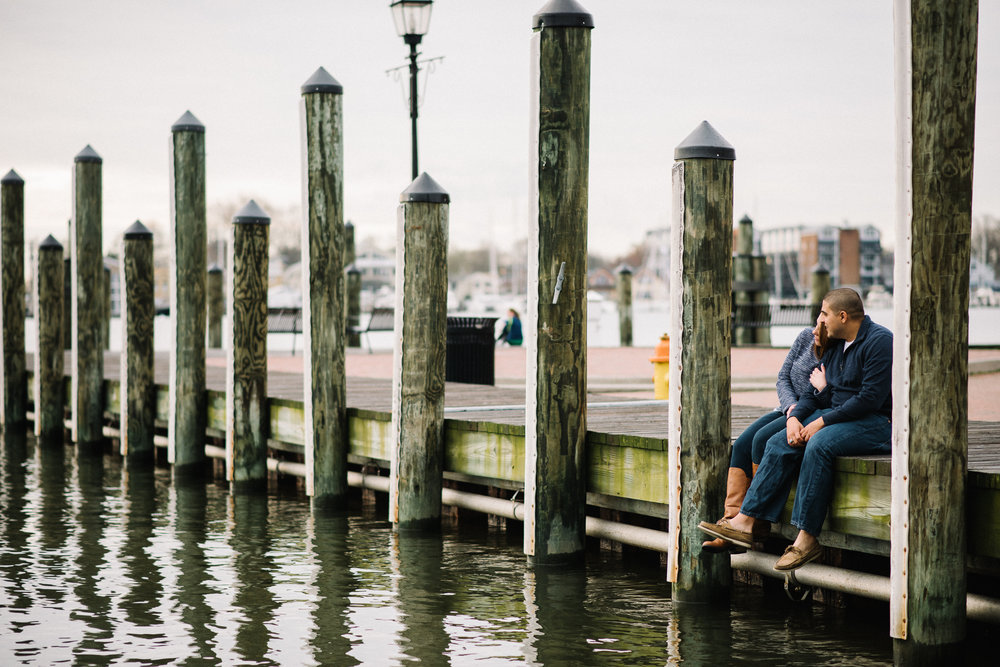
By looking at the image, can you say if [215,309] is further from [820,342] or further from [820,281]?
[820,342]

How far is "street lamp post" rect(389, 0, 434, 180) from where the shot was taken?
14.0 metres

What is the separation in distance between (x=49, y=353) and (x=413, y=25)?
6200mm

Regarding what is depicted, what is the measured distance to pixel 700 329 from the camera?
21.2 ft

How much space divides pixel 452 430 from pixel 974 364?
11411mm

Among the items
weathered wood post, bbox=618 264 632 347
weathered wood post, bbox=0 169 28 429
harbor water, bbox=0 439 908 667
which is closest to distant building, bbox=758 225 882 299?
weathered wood post, bbox=618 264 632 347

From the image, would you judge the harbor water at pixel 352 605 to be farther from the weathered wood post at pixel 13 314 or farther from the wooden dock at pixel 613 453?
the weathered wood post at pixel 13 314

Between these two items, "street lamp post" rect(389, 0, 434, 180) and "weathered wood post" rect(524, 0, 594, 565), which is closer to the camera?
"weathered wood post" rect(524, 0, 594, 565)

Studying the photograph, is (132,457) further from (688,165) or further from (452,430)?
(688,165)

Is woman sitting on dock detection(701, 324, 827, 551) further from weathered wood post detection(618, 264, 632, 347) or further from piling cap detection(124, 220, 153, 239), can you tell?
weathered wood post detection(618, 264, 632, 347)

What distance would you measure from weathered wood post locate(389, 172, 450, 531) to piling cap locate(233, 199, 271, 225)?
254 centimetres

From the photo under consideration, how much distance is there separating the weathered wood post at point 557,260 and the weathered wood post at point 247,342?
4140mm

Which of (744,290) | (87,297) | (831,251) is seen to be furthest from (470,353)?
(831,251)

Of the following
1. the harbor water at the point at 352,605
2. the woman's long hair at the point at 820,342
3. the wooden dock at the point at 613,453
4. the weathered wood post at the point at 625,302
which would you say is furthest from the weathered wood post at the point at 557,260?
the weathered wood post at the point at 625,302

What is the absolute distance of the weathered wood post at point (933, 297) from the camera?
211 inches
